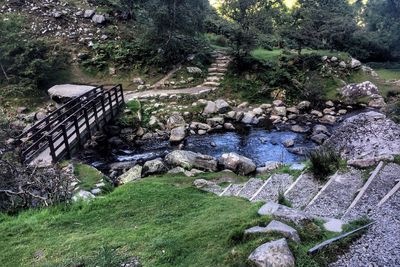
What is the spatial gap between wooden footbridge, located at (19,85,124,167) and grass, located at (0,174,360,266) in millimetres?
2651

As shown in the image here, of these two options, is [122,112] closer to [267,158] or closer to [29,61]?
[29,61]

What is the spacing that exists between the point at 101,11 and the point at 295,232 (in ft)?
75.7

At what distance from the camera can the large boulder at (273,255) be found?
3.79m

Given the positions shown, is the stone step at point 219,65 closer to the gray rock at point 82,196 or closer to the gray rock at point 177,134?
the gray rock at point 177,134

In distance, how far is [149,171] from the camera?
1102 cm

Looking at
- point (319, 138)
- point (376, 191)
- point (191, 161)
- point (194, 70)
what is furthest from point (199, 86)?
point (376, 191)

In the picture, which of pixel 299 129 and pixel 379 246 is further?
pixel 299 129

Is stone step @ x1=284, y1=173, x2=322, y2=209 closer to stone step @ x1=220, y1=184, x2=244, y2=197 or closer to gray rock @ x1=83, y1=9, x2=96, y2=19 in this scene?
stone step @ x1=220, y1=184, x2=244, y2=197

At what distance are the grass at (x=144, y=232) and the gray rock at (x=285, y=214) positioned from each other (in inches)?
6.6

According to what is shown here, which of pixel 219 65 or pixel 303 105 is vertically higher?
pixel 219 65

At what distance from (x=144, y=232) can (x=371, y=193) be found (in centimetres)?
423

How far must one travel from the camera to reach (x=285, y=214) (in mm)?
4891

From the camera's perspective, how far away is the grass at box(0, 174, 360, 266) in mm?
4445

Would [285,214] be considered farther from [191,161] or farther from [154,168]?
[191,161]
